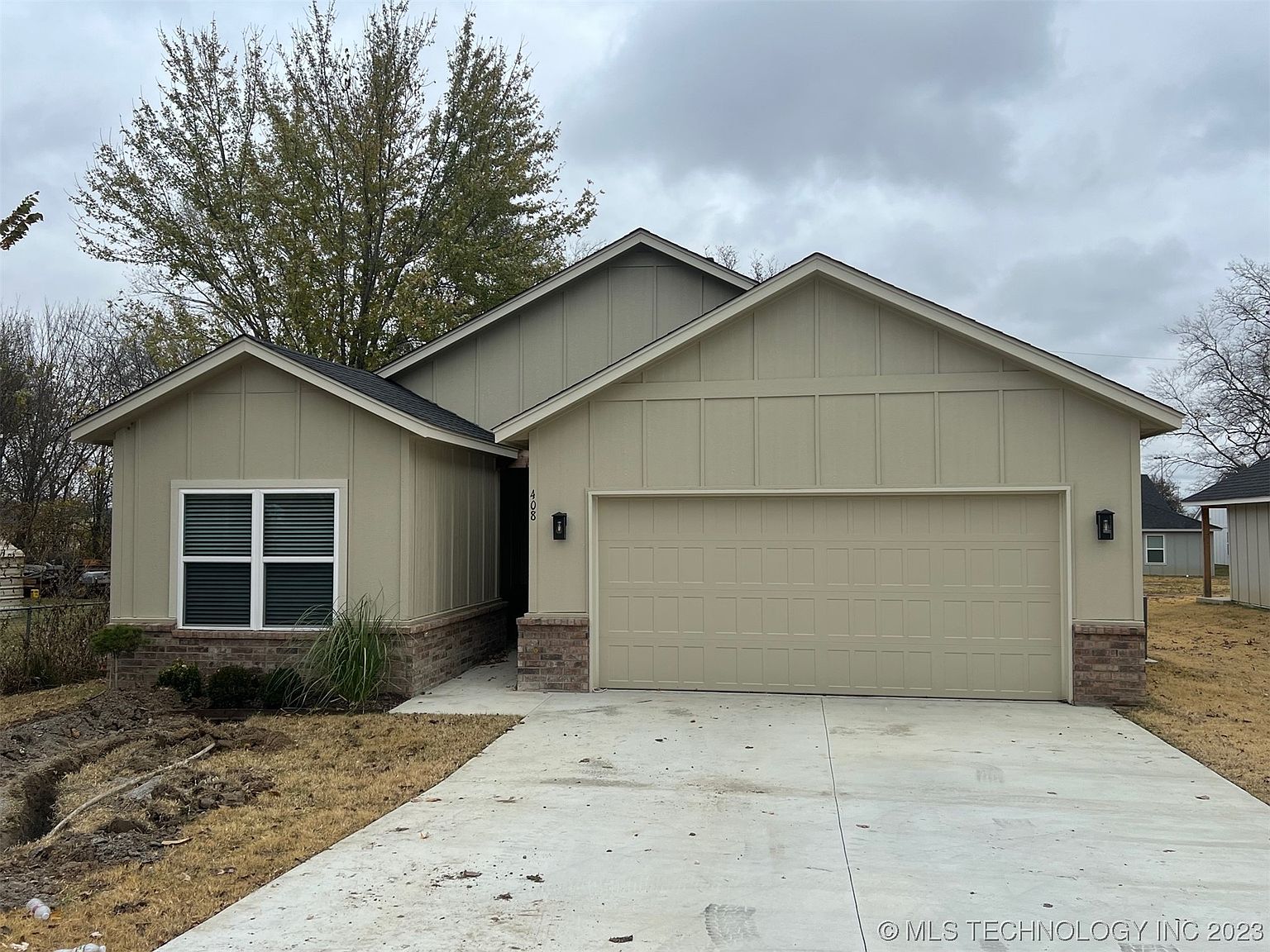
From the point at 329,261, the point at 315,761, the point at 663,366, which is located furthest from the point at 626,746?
the point at 329,261

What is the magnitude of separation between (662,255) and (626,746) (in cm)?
838

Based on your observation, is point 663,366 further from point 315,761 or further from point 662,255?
point 315,761

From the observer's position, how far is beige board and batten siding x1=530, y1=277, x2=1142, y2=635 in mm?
9562

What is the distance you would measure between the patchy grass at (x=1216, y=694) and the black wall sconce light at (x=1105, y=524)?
5.95ft

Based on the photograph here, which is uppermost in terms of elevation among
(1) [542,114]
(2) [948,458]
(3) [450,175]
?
(1) [542,114]

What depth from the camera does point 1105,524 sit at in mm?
9398

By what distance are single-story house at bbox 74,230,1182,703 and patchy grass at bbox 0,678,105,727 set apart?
0.92 meters

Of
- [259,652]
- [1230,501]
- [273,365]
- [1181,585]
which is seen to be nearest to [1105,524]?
[273,365]

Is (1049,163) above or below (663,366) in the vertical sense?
above

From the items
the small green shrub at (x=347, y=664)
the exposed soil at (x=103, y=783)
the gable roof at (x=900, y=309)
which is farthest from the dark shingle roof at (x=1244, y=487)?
the exposed soil at (x=103, y=783)

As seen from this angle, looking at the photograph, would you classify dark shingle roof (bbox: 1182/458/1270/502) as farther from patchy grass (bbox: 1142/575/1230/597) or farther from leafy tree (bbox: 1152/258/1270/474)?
leafy tree (bbox: 1152/258/1270/474)

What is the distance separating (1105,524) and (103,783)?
9538mm

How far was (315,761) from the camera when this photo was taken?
24.8 feet

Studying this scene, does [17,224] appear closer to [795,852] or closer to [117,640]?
[795,852]
